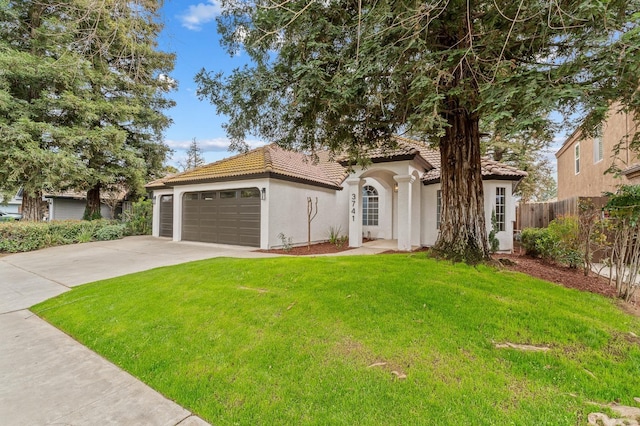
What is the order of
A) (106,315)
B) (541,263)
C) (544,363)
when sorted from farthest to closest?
(541,263)
(106,315)
(544,363)

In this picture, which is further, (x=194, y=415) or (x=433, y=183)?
(x=433, y=183)

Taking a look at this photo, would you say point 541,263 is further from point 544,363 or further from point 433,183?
point 544,363

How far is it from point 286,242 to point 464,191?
309 inches

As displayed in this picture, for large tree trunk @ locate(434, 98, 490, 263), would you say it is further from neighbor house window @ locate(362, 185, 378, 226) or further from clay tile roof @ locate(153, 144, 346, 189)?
neighbor house window @ locate(362, 185, 378, 226)

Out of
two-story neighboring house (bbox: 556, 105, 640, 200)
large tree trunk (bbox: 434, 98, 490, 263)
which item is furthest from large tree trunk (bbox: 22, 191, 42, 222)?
two-story neighboring house (bbox: 556, 105, 640, 200)

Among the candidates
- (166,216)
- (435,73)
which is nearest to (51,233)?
(166,216)

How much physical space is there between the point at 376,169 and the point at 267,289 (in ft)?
25.1

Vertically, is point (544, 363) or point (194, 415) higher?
point (544, 363)

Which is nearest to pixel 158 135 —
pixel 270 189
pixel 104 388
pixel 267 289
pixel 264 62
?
pixel 270 189

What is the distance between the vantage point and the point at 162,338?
386 centimetres

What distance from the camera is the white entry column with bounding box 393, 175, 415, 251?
1055 cm

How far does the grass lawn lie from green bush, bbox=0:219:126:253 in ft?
35.3

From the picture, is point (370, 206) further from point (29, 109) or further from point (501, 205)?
point (29, 109)

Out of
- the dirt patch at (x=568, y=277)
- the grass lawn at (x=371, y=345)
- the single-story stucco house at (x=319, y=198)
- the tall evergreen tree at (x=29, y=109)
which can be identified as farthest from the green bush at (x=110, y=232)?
the dirt patch at (x=568, y=277)
